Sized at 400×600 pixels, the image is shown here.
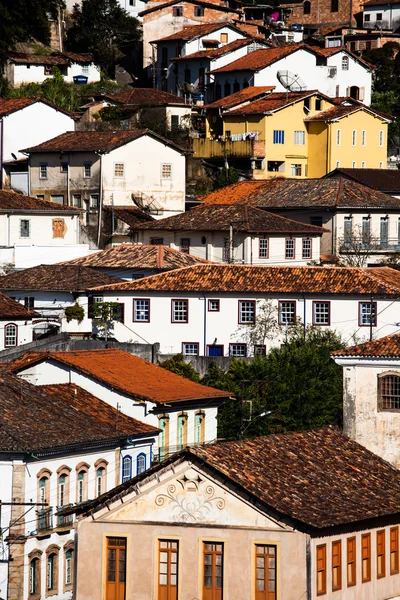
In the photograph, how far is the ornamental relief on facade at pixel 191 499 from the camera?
40219 millimetres

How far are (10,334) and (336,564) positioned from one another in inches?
1561

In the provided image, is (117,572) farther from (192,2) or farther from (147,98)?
(192,2)

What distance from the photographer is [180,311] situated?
78875 millimetres

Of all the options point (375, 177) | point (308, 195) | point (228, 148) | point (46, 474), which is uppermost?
point (228, 148)

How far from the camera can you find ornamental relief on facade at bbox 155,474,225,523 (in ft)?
132

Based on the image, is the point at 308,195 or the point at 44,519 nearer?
the point at 44,519

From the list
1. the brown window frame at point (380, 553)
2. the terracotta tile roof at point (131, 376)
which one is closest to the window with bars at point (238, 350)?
the terracotta tile roof at point (131, 376)

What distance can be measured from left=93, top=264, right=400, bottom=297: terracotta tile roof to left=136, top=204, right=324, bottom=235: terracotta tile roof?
10553 mm

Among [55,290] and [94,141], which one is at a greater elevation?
[94,141]

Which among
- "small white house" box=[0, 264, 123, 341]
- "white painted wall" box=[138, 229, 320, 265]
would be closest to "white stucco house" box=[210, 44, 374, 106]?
"white painted wall" box=[138, 229, 320, 265]

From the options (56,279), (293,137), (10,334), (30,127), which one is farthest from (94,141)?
(10,334)

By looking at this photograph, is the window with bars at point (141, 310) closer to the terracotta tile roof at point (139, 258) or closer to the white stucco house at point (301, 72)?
the terracotta tile roof at point (139, 258)

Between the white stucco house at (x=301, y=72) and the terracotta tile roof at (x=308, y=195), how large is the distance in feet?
43.5

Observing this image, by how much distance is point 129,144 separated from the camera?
324ft
